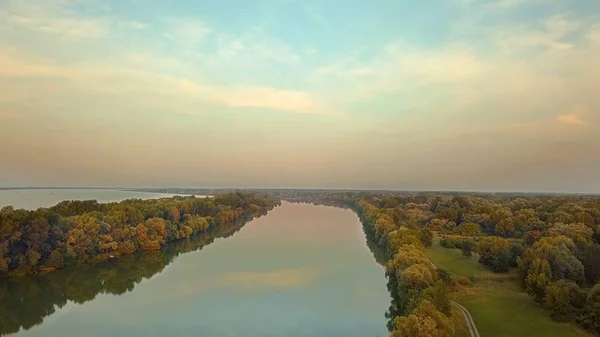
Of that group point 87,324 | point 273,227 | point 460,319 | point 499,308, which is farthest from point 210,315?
point 273,227

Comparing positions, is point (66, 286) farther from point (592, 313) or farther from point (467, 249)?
point (467, 249)

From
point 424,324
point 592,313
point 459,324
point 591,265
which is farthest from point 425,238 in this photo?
→ point 424,324

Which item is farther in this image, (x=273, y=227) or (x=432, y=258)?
(x=273, y=227)

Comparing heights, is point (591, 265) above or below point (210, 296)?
above

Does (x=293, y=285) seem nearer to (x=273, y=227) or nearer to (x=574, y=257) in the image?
(x=574, y=257)

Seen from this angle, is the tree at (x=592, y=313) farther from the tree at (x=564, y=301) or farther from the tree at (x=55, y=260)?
the tree at (x=55, y=260)

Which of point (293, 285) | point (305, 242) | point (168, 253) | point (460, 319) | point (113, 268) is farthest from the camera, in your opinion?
point (305, 242)

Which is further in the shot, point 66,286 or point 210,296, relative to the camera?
point 66,286

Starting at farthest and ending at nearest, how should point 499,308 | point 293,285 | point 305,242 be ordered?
point 305,242 < point 293,285 < point 499,308
